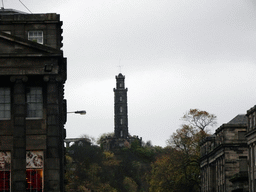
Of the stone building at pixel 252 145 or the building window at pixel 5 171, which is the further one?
the stone building at pixel 252 145

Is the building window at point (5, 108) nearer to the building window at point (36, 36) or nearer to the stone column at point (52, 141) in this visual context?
the stone column at point (52, 141)

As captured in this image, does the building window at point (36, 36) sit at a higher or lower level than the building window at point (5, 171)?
higher

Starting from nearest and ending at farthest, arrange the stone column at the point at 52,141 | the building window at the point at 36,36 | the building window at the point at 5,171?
the stone column at the point at 52,141
the building window at the point at 5,171
the building window at the point at 36,36

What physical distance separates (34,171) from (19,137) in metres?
3.16

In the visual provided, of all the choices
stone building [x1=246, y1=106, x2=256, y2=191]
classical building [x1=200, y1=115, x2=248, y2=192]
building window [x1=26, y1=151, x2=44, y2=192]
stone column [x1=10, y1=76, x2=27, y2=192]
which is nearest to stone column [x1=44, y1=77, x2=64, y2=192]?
building window [x1=26, y1=151, x2=44, y2=192]

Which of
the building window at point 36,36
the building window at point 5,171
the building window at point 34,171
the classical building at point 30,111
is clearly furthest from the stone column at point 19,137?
the building window at point 36,36

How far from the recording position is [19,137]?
60750 millimetres

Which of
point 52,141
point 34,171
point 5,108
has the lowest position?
point 34,171

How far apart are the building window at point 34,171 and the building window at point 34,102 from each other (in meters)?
3.16

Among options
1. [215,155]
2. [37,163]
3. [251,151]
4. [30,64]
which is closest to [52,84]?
[30,64]

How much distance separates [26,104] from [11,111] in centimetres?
131

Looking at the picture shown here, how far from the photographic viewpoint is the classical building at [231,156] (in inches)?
4060

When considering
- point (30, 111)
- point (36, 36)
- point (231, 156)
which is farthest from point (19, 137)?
point (231, 156)

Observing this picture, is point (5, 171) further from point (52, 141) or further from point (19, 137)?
point (52, 141)
